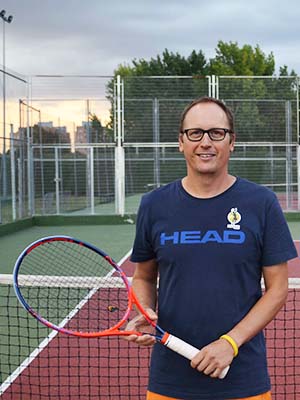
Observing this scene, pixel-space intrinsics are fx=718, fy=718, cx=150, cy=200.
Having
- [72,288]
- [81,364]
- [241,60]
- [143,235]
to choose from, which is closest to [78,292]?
[72,288]

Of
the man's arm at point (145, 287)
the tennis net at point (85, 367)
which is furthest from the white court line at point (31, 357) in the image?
the man's arm at point (145, 287)

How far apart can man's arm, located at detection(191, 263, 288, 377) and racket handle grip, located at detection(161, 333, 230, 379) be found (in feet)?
0.18

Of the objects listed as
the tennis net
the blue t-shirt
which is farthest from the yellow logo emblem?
the tennis net

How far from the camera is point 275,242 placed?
7.57 feet

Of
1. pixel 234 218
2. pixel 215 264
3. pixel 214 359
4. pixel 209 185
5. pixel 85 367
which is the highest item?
pixel 209 185

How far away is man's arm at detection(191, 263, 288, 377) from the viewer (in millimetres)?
2201

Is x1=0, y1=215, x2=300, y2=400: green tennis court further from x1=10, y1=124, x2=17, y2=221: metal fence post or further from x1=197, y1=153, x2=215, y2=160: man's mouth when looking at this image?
x1=10, y1=124, x2=17, y2=221: metal fence post

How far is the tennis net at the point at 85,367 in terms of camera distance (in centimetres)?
488

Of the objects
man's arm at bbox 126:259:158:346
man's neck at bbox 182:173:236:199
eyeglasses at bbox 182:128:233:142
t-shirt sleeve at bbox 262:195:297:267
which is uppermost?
eyeglasses at bbox 182:128:233:142

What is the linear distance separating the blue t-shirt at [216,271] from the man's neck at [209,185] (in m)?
0.02

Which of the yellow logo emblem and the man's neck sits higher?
the man's neck

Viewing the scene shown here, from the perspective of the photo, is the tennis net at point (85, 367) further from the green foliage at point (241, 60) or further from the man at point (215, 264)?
the green foliage at point (241, 60)

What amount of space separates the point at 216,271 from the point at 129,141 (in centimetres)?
1853

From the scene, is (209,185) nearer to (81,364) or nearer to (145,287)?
(145,287)
